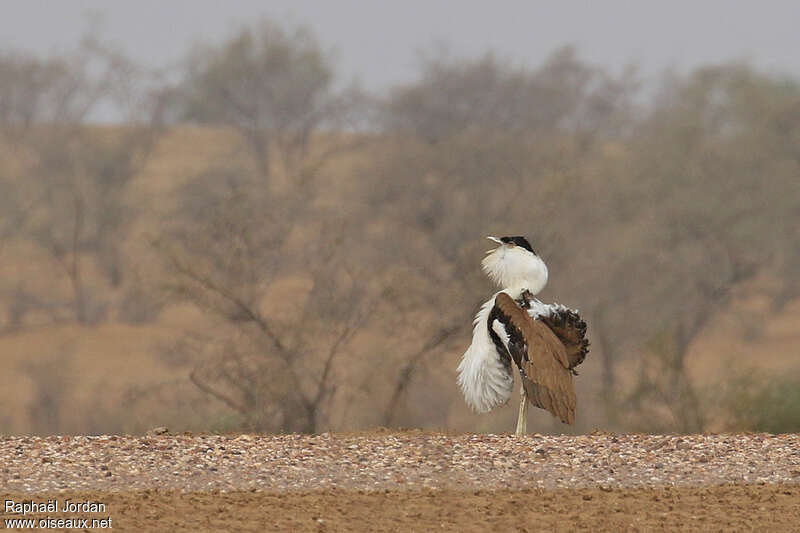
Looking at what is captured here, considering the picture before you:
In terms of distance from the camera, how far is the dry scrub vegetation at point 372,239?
1784 cm

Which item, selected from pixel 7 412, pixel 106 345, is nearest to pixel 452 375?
pixel 7 412

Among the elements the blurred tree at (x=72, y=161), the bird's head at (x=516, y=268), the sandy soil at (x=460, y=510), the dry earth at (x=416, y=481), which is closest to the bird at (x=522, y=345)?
the bird's head at (x=516, y=268)

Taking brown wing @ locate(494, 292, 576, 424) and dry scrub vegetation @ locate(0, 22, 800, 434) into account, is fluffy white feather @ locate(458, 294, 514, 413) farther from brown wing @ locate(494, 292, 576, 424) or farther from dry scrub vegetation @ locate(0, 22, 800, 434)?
dry scrub vegetation @ locate(0, 22, 800, 434)

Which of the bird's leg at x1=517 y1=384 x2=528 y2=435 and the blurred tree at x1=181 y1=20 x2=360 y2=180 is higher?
the blurred tree at x1=181 y1=20 x2=360 y2=180

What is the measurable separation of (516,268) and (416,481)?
9.54 ft

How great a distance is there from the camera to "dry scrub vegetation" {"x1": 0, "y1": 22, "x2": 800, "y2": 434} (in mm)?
17844

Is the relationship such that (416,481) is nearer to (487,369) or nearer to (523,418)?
(523,418)

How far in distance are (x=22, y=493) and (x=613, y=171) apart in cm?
2785

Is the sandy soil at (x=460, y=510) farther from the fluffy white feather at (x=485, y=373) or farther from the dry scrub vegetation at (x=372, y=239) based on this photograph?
the dry scrub vegetation at (x=372, y=239)

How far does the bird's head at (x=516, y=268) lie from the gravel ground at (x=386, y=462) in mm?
1444

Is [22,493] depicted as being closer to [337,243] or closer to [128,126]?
[337,243]

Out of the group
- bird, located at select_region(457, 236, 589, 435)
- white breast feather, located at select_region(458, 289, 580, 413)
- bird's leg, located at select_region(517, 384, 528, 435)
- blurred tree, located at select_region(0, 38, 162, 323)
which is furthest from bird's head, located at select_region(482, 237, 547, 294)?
blurred tree, located at select_region(0, 38, 162, 323)

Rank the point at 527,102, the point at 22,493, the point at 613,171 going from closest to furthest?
the point at 22,493 < the point at 613,171 < the point at 527,102

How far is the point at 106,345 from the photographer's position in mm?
35562
